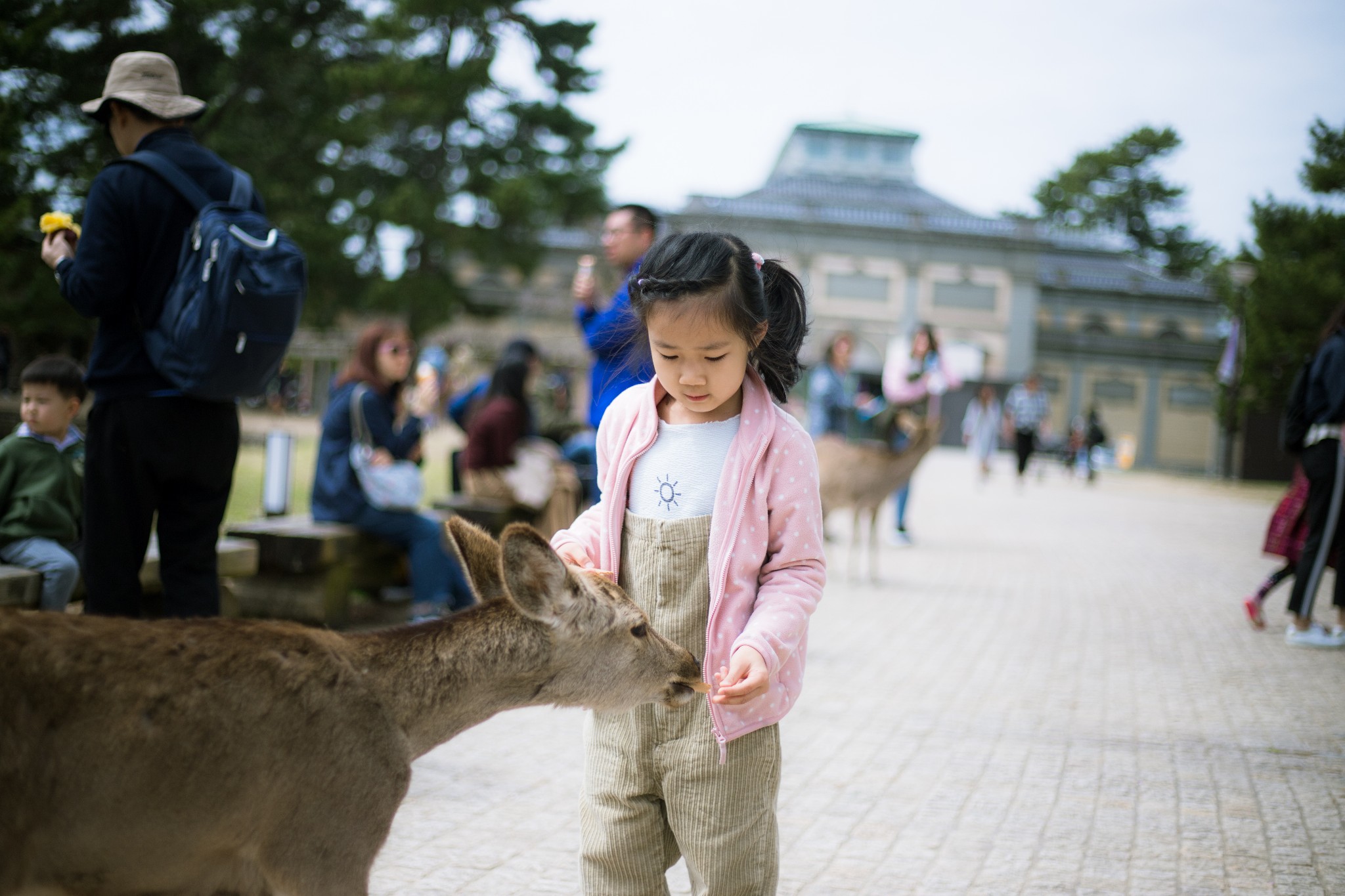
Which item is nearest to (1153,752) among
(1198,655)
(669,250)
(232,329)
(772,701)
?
(1198,655)

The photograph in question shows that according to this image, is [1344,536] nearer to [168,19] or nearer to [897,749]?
[897,749]

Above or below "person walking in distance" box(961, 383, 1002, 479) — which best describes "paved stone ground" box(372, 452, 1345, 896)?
below

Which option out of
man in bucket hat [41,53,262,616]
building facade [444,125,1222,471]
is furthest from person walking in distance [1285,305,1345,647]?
building facade [444,125,1222,471]

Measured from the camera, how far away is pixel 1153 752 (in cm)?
539

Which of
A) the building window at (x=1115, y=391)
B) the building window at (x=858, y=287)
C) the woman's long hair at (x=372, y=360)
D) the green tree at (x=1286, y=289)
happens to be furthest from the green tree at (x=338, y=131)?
the building window at (x=1115, y=391)

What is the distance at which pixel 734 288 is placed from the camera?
2457mm

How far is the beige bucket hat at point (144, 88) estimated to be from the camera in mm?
3963

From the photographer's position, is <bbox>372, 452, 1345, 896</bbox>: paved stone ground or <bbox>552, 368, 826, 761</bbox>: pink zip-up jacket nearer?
<bbox>552, 368, 826, 761</bbox>: pink zip-up jacket

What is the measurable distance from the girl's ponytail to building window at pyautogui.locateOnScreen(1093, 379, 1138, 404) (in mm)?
61848

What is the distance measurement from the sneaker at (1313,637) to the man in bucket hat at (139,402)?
7689mm

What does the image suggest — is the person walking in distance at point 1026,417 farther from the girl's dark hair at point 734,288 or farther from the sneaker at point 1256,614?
the girl's dark hair at point 734,288

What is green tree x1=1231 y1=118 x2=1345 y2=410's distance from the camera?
81.6 feet

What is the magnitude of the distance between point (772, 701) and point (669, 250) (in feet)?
3.54

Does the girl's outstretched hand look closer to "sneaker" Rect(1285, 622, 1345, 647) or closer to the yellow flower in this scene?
the yellow flower
